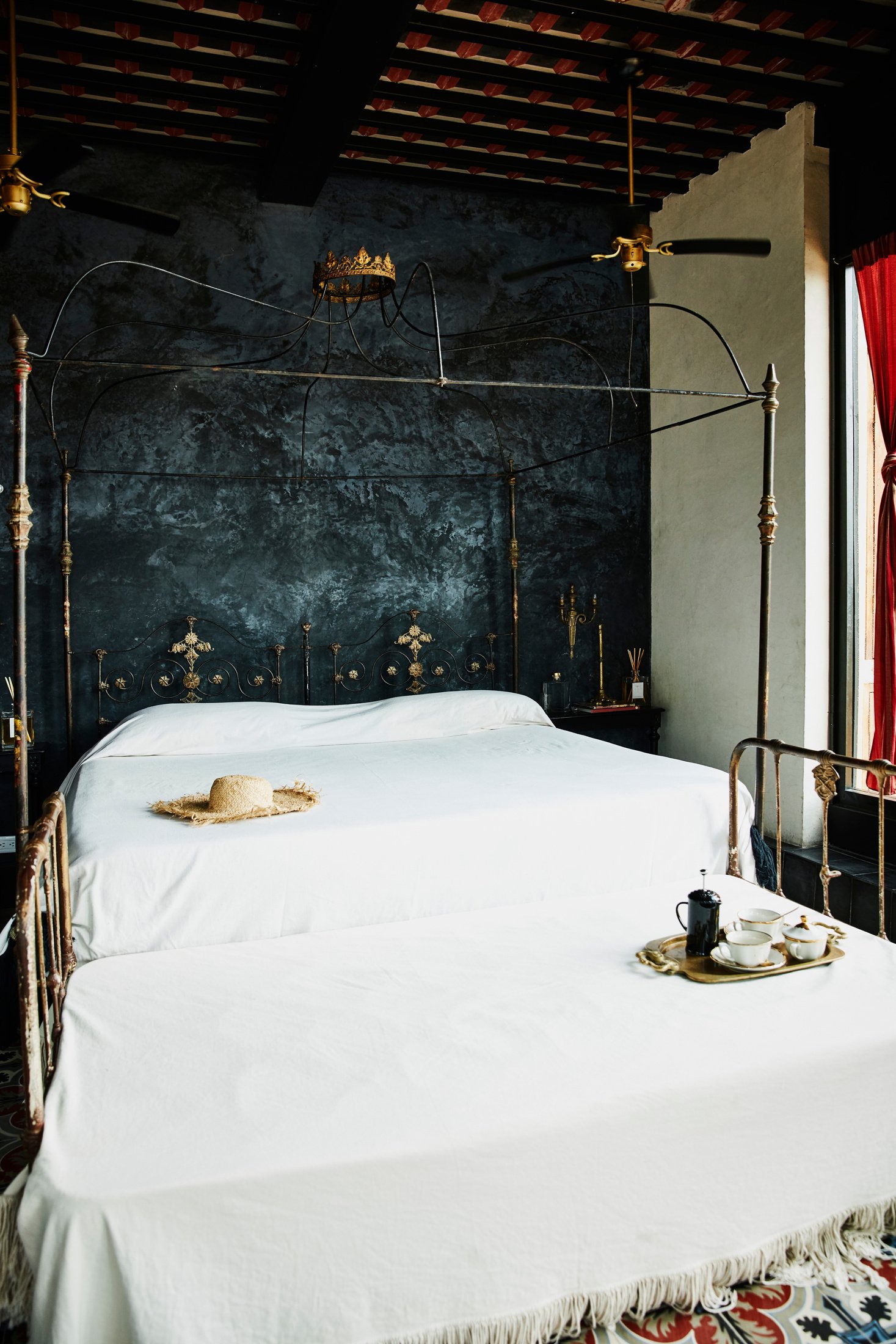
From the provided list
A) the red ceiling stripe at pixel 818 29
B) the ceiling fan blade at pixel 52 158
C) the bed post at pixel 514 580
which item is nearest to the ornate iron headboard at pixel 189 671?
the bed post at pixel 514 580

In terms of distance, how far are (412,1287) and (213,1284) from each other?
314mm

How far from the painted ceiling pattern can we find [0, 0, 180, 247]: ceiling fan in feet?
3.23

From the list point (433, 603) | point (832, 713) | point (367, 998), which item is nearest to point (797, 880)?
point (832, 713)

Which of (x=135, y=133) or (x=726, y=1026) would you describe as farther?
(x=135, y=133)

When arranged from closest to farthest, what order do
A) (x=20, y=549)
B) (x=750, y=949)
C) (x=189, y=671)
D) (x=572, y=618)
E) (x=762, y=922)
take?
(x=750, y=949), (x=762, y=922), (x=20, y=549), (x=189, y=671), (x=572, y=618)

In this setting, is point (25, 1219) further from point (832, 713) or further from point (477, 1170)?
point (832, 713)

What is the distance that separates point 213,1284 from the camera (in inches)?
56.1

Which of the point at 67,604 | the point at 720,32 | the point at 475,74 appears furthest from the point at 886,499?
the point at 67,604

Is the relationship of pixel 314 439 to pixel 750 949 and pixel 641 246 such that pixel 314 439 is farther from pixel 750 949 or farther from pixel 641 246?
pixel 750 949

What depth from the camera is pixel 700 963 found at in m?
2.20

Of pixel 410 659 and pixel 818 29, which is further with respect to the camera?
pixel 410 659

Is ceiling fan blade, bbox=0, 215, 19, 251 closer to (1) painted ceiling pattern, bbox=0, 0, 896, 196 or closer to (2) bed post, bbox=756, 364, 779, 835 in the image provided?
(1) painted ceiling pattern, bbox=0, 0, 896, 196

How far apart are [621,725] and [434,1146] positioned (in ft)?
12.7

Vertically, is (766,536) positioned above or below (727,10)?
below
